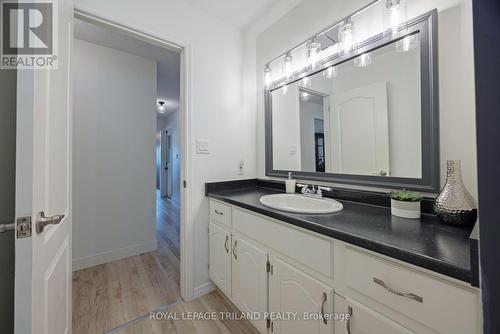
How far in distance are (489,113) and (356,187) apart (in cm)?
89

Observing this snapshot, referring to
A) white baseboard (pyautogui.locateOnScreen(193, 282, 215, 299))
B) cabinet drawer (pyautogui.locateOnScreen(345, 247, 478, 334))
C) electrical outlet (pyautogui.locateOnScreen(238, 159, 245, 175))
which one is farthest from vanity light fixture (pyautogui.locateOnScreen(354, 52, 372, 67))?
white baseboard (pyautogui.locateOnScreen(193, 282, 215, 299))

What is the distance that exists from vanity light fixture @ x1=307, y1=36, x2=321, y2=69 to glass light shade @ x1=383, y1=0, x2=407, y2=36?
418mm

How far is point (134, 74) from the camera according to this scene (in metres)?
2.34

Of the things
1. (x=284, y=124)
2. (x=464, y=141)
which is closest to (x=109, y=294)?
(x=284, y=124)

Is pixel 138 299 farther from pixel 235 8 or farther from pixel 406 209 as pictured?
pixel 235 8

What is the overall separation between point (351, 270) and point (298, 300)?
35cm

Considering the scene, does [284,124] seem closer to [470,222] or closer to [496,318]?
[470,222]

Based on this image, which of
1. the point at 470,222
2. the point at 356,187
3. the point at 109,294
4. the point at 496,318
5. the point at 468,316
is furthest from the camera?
the point at 109,294

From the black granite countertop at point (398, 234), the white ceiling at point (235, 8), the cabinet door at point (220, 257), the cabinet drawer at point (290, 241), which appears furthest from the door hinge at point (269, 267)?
the white ceiling at point (235, 8)

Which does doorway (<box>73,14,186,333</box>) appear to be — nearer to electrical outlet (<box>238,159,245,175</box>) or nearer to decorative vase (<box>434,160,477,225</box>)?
electrical outlet (<box>238,159,245,175</box>)

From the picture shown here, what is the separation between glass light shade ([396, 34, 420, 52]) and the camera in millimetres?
975

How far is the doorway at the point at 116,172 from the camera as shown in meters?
1.85

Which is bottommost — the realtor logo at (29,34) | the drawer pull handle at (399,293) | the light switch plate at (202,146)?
the drawer pull handle at (399,293)

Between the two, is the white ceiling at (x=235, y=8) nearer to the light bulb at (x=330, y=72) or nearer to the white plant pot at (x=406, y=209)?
the light bulb at (x=330, y=72)
